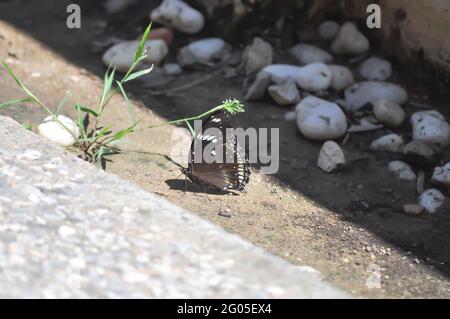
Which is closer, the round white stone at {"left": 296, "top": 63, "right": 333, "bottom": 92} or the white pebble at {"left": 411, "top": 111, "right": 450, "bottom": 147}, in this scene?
the white pebble at {"left": 411, "top": 111, "right": 450, "bottom": 147}

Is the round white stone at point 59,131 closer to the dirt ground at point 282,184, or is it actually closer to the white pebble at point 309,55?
the dirt ground at point 282,184

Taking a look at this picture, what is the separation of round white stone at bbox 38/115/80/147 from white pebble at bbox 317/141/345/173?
4.13 feet

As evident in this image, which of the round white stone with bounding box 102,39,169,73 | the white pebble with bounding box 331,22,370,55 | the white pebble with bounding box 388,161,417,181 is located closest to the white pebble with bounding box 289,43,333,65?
the white pebble with bounding box 331,22,370,55

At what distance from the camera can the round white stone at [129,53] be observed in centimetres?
509

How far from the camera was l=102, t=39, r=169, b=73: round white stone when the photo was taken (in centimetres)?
509

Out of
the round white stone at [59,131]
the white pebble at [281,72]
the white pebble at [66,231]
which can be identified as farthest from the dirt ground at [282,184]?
the white pebble at [66,231]

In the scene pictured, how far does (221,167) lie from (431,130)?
1216 millimetres

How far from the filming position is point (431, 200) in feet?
12.7

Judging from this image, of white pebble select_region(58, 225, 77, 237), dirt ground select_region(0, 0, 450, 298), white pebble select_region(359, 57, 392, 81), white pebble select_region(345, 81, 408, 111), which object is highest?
white pebble select_region(359, 57, 392, 81)

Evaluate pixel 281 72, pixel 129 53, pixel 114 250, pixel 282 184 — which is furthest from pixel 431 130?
pixel 114 250

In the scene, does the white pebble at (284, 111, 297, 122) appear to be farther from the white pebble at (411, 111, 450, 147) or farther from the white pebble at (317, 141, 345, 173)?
the white pebble at (411, 111, 450, 147)

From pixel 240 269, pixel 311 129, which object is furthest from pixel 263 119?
pixel 240 269

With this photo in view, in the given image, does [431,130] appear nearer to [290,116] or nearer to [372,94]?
[372,94]

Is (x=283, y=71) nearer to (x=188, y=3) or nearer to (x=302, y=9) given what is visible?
(x=302, y=9)
